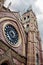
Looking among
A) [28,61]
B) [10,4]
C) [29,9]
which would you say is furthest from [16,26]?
[29,9]

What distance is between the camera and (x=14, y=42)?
24.0 meters

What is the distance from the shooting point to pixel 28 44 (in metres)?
25.2

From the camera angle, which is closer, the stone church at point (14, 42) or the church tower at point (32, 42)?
the stone church at point (14, 42)

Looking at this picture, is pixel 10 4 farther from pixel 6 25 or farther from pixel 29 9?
pixel 29 9

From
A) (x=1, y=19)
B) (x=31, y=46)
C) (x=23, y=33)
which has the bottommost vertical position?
(x=31, y=46)

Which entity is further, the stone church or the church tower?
the church tower

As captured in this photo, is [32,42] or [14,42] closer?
[14,42]

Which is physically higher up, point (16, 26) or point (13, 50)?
point (16, 26)

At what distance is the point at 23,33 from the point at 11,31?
200 cm

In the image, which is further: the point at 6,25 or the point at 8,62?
the point at 6,25

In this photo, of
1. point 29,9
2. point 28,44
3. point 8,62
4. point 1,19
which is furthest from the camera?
point 29,9

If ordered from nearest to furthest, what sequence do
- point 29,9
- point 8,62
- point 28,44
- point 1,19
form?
point 8,62
point 1,19
point 28,44
point 29,9

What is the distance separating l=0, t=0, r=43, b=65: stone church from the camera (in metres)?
21.8

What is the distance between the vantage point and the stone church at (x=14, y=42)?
21.8 m
